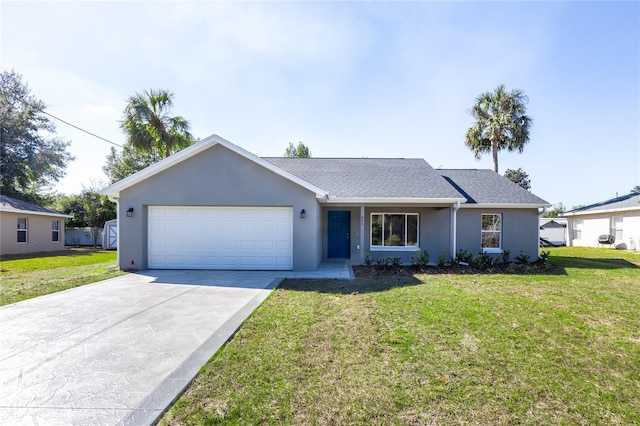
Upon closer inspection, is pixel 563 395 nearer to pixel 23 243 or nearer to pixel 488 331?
pixel 488 331

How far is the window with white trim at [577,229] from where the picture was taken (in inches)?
901

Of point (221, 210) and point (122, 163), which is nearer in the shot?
point (221, 210)

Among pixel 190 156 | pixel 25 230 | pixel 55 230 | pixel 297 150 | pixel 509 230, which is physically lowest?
pixel 55 230

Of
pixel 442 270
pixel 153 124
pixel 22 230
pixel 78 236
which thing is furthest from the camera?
pixel 78 236

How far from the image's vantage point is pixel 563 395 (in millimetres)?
3131

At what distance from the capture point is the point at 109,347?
4.25 meters

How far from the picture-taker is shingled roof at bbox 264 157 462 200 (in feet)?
39.1

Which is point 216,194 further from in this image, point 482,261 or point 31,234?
point 31,234

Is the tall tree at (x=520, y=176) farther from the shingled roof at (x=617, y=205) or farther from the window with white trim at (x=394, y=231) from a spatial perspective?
the window with white trim at (x=394, y=231)

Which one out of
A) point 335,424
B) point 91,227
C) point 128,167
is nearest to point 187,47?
point 335,424

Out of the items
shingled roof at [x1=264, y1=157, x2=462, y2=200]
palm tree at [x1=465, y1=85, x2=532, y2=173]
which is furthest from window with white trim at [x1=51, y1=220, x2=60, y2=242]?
palm tree at [x1=465, y1=85, x2=532, y2=173]

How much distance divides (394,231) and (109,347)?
10816 millimetres

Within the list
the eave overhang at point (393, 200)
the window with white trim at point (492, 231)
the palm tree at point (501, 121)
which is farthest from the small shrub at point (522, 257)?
the palm tree at point (501, 121)

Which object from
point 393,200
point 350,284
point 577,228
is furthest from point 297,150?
point 350,284
